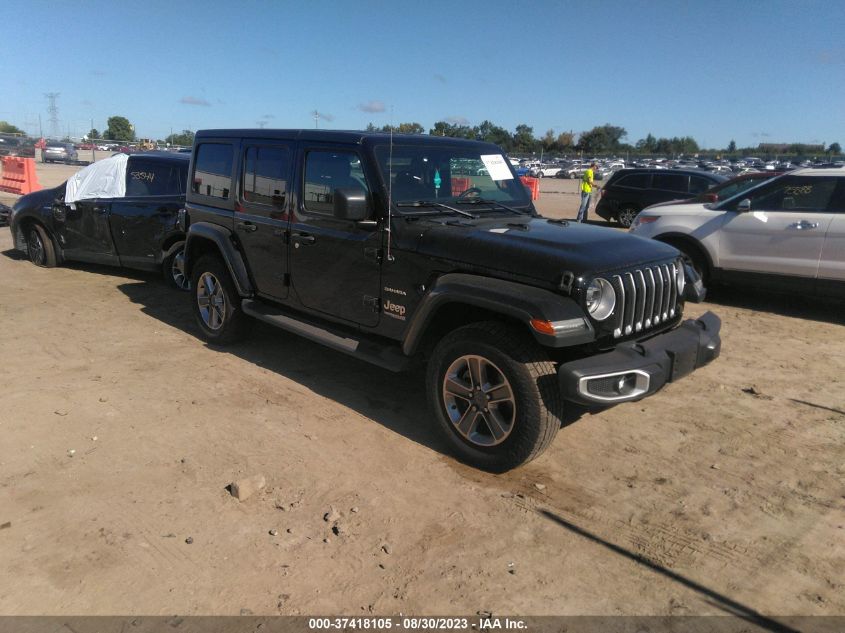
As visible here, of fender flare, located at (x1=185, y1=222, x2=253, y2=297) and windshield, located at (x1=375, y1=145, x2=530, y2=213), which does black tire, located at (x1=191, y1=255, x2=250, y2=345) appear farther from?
windshield, located at (x1=375, y1=145, x2=530, y2=213)

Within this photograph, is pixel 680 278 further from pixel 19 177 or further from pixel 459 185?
pixel 19 177

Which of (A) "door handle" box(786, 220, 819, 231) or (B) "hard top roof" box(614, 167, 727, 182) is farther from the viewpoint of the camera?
(B) "hard top roof" box(614, 167, 727, 182)

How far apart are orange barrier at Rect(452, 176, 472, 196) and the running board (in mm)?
1249

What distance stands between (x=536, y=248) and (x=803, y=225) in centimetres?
509

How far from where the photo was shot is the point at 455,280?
3.71 m

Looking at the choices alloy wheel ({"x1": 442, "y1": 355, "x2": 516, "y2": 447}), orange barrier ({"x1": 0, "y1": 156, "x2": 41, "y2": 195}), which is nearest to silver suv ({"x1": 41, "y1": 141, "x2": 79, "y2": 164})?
orange barrier ({"x1": 0, "y1": 156, "x2": 41, "y2": 195})

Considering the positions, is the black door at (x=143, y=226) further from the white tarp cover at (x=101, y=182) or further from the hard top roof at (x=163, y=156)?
the hard top roof at (x=163, y=156)

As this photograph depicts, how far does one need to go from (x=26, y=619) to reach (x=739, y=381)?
201 inches

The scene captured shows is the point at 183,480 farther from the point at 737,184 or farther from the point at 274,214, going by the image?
the point at 737,184

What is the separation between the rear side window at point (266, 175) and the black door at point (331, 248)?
0.23 meters

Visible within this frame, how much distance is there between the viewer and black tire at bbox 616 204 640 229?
15.1 metres

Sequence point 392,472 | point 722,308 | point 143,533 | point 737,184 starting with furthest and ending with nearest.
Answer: point 737,184, point 722,308, point 392,472, point 143,533

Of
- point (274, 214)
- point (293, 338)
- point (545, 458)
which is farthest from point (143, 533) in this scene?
point (293, 338)

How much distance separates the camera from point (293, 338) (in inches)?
249
